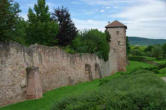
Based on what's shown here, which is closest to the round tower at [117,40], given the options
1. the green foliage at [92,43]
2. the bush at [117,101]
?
the green foliage at [92,43]

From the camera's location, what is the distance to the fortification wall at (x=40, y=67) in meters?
12.1

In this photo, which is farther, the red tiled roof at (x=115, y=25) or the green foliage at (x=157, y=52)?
the green foliage at (x=157, y=52)

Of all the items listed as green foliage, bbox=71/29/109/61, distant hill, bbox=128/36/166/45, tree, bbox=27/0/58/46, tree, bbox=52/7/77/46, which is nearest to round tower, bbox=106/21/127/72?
green foliage, bbox=71/29/109/61

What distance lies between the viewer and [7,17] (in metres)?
12.1

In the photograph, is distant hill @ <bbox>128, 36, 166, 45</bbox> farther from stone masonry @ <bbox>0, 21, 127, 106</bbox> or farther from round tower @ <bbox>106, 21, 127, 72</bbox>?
stone masonry @ <bbox>0, 21, 127, 106</bbox>

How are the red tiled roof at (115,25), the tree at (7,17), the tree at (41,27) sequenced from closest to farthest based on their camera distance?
the tree at (7,17)
the tree at (41,27)
the red tiled roof at (115,25)

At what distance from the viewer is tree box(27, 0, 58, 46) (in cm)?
3031

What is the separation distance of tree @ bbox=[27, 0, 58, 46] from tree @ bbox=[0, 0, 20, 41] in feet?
56.5

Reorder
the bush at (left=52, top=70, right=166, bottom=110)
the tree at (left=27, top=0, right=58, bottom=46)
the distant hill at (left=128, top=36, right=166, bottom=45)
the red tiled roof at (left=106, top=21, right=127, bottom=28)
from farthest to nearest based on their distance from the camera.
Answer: the distant hill at (left=128, top=36, right=166, bottom=45) → the red tiled roof at (left=106, top=21, right=127, bottom=28) → the tree at (left=27, top=0, right=58, bottom=46) → the bush at (left=52, top=70, right=166, bottom=110)

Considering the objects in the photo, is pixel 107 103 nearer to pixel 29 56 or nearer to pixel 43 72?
pixel 29 56

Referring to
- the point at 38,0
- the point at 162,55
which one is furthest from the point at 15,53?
the point at 162,55

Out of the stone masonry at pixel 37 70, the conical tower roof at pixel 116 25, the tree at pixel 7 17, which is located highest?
the conical tower roof at pixel 116 25

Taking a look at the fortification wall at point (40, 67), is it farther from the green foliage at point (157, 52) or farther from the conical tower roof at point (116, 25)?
the green foliage at point (157, 52)

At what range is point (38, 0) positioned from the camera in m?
31.5
